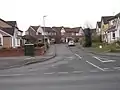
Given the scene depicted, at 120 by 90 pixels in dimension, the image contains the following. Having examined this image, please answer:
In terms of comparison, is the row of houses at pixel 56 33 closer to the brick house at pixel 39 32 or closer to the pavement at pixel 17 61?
the brick house at pixel 39 32

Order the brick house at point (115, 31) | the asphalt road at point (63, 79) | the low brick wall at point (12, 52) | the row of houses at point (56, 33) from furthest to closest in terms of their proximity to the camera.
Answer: the row of houses at point (56, 33)
the brick house at point (115, 31)
the low brick wall at point (12, 52)
the asphalt road at point (63, 79)

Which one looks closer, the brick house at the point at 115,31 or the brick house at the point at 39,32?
the brick house at the point at 115,31

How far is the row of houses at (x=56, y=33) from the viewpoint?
11636cm

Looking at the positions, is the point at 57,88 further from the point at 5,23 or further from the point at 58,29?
the point at 58,29

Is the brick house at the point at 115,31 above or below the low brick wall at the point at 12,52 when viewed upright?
above

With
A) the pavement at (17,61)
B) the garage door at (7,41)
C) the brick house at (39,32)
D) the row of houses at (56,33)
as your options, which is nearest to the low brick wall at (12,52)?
the pavement at (17,61)

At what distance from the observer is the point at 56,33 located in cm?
12644

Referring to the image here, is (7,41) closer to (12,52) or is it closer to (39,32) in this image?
(12,52)

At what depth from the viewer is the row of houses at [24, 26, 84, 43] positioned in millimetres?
116363

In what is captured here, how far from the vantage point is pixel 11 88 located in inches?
500

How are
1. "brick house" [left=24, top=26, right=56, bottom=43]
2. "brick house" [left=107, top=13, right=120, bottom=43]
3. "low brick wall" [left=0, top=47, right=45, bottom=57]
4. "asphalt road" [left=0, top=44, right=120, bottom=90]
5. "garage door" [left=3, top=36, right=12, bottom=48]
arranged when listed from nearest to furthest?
"asphalt road" [left=0, top=44, right=120, bottom=90], "low brick wall" [left=0, top=47, right=45, bottom=57], "garage door" [left=3, top=36, right=12, bottom=48], "brick house" [left=107, top=13, right=120, bottom=43], "brick house" [left=24, top=26, right=56, bottom=43]

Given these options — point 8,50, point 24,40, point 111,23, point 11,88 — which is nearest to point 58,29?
point 24,40

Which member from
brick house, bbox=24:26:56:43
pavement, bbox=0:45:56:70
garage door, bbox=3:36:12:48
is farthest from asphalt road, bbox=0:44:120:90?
brick house, bbox=24:26:56:43

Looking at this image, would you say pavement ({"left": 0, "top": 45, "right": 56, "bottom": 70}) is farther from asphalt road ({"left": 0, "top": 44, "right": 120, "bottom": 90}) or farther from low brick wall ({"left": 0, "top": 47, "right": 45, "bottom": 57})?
low brick wall ({"left": 0, "top": 47, "right": 45, "bottom": 57})
